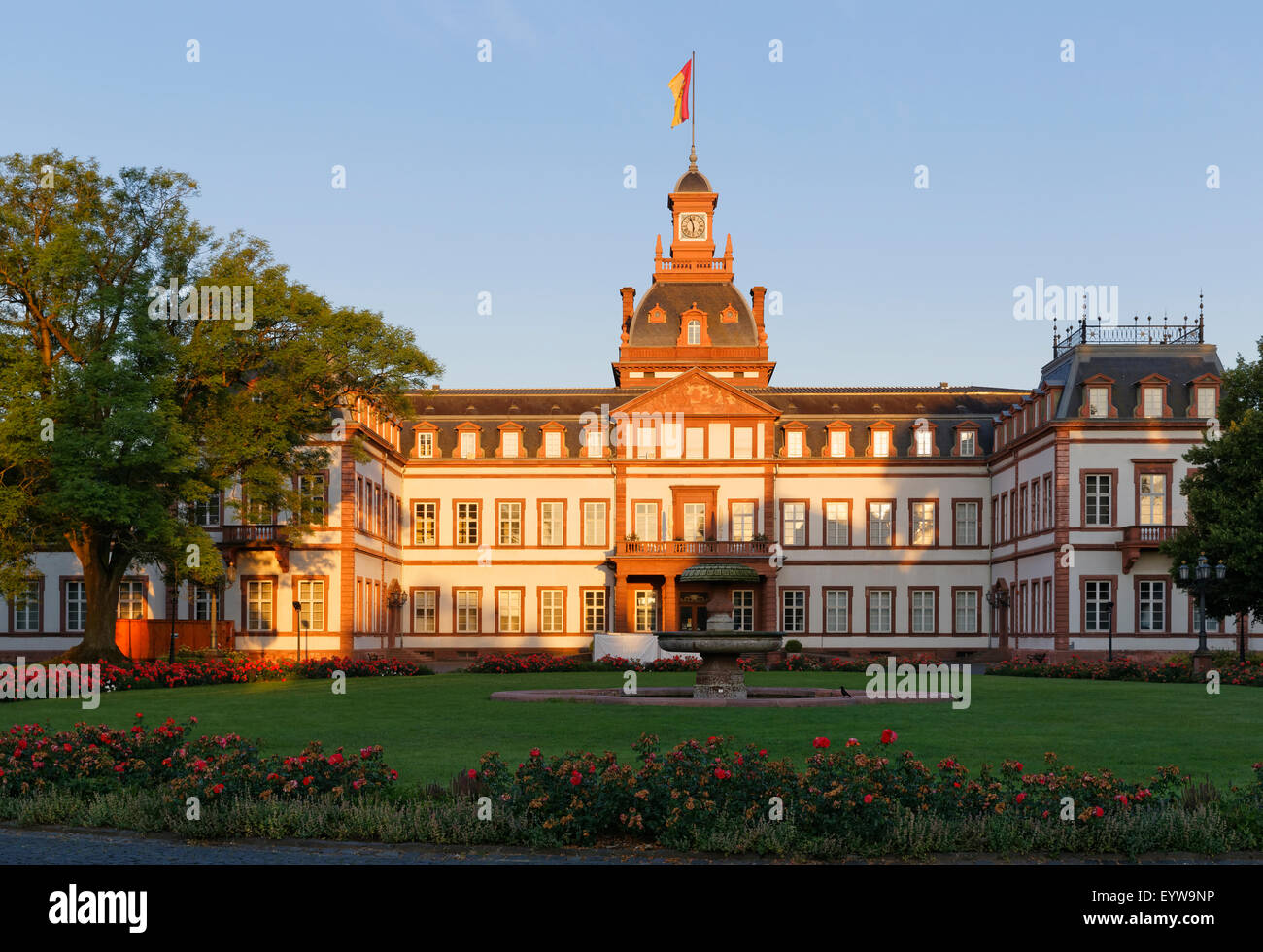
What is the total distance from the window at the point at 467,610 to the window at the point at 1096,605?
86.5 feet

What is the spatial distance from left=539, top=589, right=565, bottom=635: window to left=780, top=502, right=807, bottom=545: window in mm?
10408

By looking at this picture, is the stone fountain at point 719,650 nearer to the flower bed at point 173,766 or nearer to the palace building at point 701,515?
the flower bed at point 173,766

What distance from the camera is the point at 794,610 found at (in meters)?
62.7

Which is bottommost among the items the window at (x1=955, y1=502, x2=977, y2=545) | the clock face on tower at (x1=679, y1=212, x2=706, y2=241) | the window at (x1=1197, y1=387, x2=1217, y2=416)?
the window at (x1=955, y1=502, x2=977, y2=545)

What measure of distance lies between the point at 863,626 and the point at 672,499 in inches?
407

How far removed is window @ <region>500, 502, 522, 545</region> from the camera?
63281 millimetres

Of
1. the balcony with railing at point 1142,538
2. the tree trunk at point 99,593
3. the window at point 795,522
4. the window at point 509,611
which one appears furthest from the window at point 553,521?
the tree trunk at point 99,593

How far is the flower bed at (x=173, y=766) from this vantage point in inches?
514

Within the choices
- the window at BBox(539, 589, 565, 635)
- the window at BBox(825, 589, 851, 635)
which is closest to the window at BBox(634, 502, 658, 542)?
the window at BBox(539, 589, 565, 635)

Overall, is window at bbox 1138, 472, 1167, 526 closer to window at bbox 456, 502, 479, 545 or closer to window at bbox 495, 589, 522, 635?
window at bbox 495, 589, 522, 635

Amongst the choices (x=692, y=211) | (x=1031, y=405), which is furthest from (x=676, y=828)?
(x=692, y=211)

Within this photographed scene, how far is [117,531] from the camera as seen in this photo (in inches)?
1502

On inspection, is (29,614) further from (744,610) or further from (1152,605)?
(1152,605)
